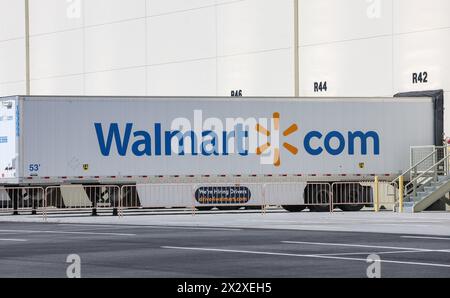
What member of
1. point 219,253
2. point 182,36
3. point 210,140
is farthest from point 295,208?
point 219,253

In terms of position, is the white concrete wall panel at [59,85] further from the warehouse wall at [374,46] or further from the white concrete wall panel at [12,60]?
the warehouse wall at [374,46]

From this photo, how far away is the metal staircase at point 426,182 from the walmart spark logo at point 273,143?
164 inches

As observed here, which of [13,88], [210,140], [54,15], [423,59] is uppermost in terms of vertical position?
[54,15]

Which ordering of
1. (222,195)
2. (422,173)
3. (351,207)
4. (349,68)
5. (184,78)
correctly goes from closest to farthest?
(222,195) < (422,173) < (351,207) < (349,68) < (184,78)

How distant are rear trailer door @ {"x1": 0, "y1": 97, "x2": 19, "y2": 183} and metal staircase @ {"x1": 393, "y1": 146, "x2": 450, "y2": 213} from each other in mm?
13153

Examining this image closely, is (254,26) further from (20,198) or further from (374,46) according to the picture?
(20,198)

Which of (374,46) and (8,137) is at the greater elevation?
(374,46)

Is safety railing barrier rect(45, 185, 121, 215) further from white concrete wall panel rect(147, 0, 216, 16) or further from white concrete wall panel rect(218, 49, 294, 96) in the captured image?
white concrete wall panel rect(147, 0, 216, 16)

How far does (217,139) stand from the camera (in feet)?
135

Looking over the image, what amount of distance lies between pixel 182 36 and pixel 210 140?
41.6 feet

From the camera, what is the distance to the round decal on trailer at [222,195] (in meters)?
40.9

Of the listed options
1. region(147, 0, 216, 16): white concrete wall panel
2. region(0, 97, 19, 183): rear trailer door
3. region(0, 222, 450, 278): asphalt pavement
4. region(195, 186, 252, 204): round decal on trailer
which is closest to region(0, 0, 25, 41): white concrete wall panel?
region(147, 0, 216, 16): white concrete wall panel

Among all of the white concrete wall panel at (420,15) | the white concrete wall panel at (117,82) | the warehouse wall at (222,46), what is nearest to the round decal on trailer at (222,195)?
the warehouse wall at (222,46)

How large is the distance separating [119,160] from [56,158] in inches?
88.6
